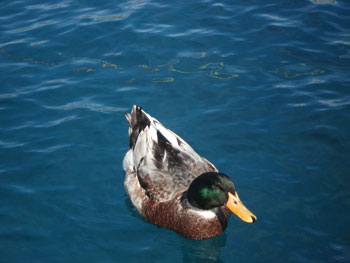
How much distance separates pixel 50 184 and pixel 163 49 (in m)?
4.25

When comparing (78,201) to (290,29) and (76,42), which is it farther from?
(290,29)

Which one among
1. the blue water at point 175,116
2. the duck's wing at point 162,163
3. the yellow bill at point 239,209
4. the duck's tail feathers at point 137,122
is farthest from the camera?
the duck's tail feathers at point 137,122

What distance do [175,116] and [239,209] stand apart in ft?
9.78

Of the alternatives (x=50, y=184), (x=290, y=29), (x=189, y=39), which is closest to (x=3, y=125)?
(x=50, y=184)

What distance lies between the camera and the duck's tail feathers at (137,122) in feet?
22.2

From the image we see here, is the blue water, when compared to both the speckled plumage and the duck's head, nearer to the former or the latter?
the speckled plumage

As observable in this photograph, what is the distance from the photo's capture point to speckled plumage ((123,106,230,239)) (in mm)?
5895

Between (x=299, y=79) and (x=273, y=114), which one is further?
(x=299, y=79)

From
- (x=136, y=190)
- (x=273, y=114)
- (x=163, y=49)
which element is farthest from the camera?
(x=163, y=49)

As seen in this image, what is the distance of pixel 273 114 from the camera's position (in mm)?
7730

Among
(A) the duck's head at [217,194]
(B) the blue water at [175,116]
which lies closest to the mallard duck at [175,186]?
(A) the duck's head at [217,194]

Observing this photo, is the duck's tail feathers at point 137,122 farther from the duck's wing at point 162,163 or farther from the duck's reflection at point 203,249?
the duck's reflection at point 203,249

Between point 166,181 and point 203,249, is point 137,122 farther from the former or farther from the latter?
point 203,249

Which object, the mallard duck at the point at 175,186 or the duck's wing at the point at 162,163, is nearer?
the mallard duck at the point at 175,186
